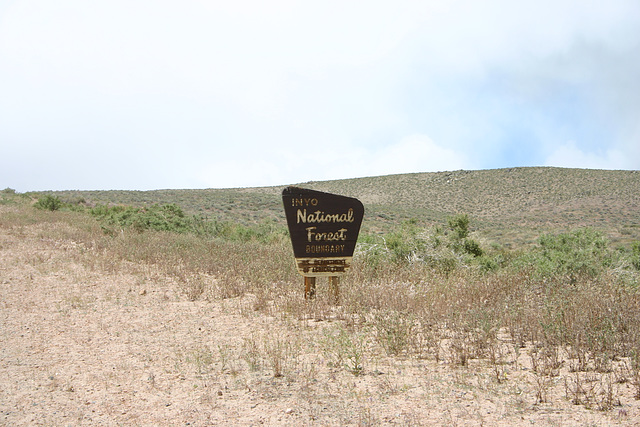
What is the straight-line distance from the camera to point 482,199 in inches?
2338

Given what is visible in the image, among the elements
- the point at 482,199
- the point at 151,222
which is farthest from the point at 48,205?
the point at 482,199

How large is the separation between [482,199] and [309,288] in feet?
180

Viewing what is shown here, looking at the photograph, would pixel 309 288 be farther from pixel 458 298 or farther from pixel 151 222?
→ pixel 151 222

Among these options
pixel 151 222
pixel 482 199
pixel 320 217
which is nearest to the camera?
pixel 320 217

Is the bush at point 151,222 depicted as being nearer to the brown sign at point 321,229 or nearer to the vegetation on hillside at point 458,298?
the vegetation on hillside at point 458,298

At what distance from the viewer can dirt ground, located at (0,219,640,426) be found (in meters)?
4.18

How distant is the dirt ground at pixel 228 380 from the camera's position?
418 centimetres

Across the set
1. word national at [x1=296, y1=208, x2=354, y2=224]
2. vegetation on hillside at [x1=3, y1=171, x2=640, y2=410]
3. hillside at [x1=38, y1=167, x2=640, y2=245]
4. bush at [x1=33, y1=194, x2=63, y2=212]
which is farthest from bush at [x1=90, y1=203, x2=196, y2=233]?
hillside at [x1=38, y1=167, x2=640, y2=245]

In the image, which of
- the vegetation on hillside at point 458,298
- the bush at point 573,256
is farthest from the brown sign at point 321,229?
the bush at point 573,256

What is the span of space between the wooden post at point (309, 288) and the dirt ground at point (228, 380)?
0.71 meters

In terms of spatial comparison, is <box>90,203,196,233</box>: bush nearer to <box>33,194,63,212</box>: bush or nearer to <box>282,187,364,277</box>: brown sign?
<box>33,194,63,212</box>: bush

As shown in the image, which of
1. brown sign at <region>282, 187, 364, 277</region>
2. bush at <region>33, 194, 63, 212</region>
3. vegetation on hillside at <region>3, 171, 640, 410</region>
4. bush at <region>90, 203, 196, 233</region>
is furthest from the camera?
bush at <region>33, 194, 63, 212</region>

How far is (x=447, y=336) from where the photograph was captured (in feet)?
20.2

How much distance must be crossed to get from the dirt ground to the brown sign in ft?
3.51
